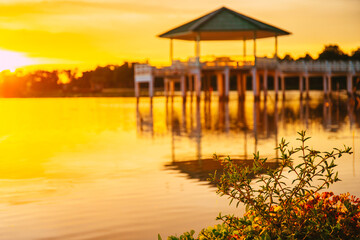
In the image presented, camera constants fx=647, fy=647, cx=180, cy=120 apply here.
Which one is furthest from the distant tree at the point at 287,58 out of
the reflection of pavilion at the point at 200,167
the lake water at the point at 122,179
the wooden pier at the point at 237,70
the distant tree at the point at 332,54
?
the reflection of pavilion at the point at 200,167

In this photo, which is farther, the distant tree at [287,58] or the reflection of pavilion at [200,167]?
the distant tree at [287,58]

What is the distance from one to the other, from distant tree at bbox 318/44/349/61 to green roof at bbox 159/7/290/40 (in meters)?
57.2

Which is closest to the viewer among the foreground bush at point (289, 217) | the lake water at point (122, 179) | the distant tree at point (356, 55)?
the foreground bush at point (289, 217)

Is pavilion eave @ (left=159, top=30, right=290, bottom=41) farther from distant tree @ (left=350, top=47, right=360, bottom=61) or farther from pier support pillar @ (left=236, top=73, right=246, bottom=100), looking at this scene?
distant tree @ (left=350, top=47, right=360, bottom=61)

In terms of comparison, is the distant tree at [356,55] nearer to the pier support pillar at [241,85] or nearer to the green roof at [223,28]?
the pier support pillar at [241,85]

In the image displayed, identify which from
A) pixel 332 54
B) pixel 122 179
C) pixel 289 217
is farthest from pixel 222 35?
pixel 332 54

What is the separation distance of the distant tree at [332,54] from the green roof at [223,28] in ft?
188

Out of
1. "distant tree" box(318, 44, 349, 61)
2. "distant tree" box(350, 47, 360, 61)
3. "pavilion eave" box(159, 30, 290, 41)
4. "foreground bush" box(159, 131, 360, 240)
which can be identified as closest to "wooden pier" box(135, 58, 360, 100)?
"pavilion eave" box(159, 30, 290, 41)

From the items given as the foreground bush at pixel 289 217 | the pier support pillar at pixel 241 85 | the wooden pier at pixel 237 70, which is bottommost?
the foreground bush at pixel 289 217

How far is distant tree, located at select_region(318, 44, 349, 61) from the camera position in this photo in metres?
110

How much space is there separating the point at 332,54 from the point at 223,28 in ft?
219

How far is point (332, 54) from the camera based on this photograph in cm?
11281

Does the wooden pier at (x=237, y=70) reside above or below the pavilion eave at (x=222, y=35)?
below

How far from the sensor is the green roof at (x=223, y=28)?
50.6 metres
